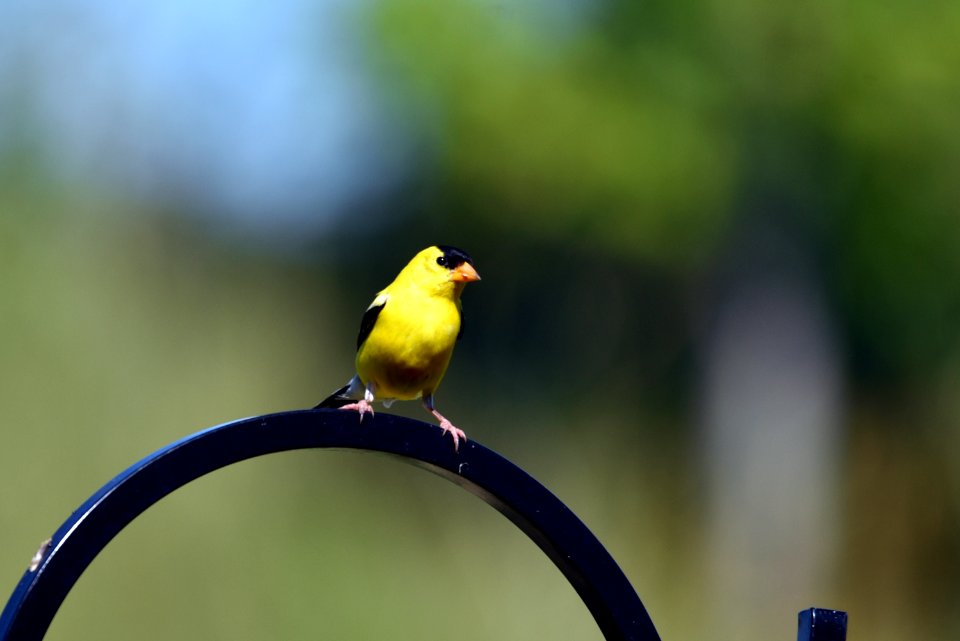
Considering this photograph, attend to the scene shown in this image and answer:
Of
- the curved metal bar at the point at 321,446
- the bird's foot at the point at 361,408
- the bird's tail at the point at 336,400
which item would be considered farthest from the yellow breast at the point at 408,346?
the curved metal bar at the point at 321,446

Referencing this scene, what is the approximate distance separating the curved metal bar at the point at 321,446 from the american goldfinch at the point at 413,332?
3.77 ft

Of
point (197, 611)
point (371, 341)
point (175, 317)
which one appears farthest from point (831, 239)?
point (371, 341)

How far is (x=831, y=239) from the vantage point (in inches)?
527

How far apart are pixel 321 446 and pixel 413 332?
1372 millimetres

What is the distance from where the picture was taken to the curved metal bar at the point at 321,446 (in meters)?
1.66

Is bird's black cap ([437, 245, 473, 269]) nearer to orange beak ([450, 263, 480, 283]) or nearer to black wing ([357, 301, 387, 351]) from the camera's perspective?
orange beak ([450, 263, 480, 283])

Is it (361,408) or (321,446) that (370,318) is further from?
(321,446)

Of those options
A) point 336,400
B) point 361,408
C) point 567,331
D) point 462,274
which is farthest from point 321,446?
point 567,331

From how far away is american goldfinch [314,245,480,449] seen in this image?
3.29 metres

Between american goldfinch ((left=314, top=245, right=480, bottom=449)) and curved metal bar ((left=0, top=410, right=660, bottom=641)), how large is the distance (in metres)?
1.15

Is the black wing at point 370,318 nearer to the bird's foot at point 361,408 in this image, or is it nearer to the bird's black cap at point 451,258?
the bird's black cap at point 451,258

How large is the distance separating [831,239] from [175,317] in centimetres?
729

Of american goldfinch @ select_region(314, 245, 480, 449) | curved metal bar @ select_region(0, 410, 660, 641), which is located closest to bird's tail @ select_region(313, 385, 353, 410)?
american goldfinch @ select_region(314, 245, 480, 449)

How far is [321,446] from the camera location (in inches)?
76.3
